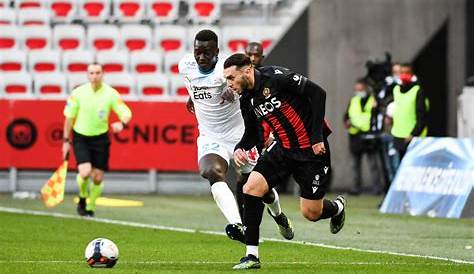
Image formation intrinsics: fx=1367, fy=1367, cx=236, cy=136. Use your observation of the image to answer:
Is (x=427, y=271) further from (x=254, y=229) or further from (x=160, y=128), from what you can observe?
→ (x=160, y=128)

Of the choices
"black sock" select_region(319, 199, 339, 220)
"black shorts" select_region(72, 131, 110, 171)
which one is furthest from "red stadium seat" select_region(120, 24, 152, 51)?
"black sock" select_region(319, 199, 339, 220)

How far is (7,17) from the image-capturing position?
26.5 meters

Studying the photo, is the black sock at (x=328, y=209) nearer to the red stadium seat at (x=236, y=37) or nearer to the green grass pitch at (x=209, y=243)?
the green grass pitch at (x=209, y=243)

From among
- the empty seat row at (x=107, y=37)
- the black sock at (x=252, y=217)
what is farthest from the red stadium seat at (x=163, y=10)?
the black sock at (x=252, y=217)

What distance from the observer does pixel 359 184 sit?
82.0ft

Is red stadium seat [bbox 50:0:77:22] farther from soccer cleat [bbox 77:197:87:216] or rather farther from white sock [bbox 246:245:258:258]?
white sock [bbox 246:245:258:258]

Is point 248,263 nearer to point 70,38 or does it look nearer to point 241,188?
point 241,188

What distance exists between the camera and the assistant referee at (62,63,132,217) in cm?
1884

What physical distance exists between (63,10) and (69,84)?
213 cm

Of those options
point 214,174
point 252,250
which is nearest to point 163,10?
point 214,174

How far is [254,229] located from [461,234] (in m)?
5.14

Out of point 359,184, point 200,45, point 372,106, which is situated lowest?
point 359,184

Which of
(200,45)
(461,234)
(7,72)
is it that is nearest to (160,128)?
(7,72)

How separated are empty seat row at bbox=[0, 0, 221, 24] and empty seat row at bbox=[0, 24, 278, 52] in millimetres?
458
